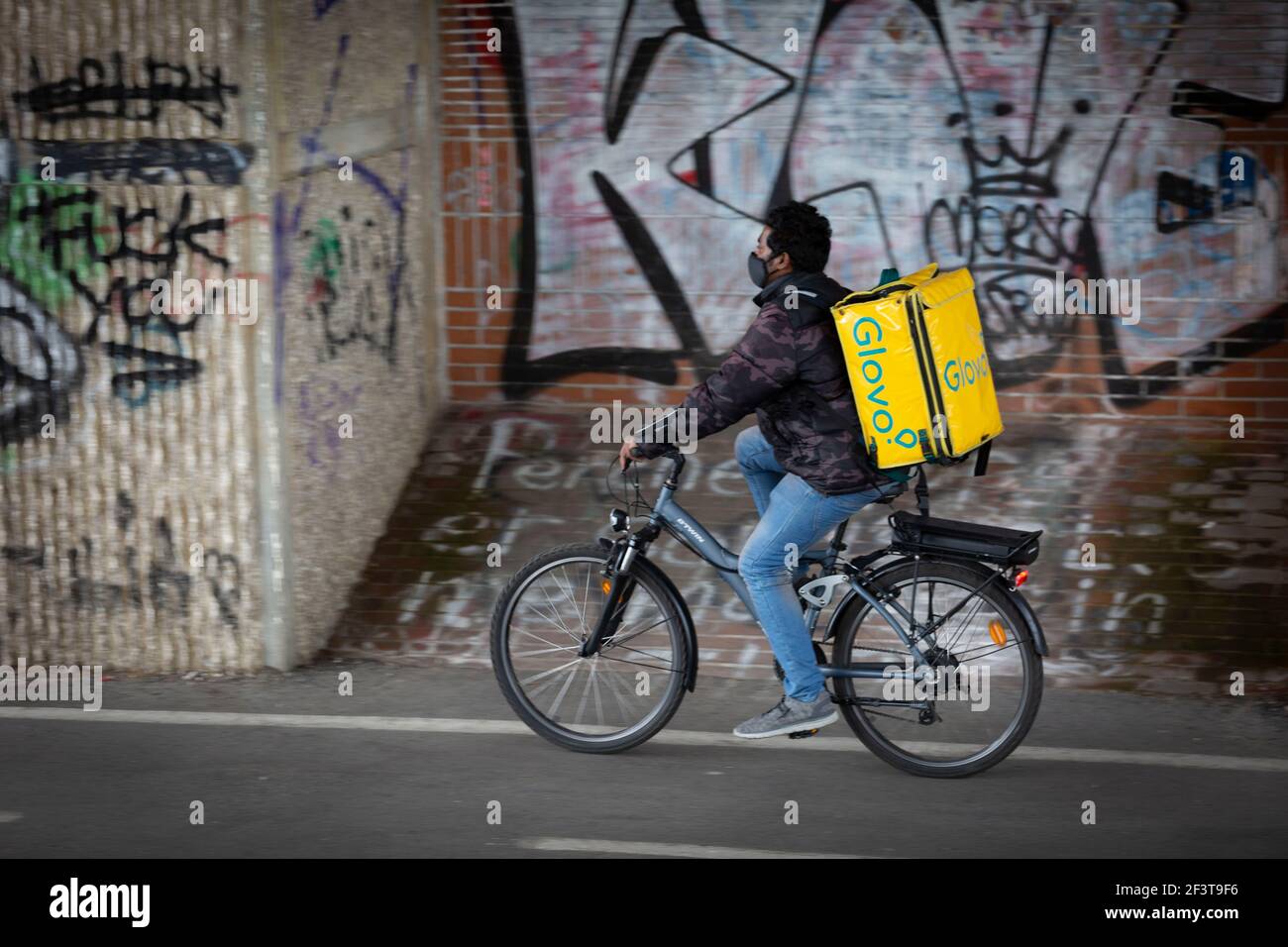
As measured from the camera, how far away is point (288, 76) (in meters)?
6.78

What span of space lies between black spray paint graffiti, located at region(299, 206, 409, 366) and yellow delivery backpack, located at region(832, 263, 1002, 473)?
3027 millimetres

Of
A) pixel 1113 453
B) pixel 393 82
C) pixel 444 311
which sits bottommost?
pixel 1113 453

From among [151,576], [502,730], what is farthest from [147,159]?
[502,730]

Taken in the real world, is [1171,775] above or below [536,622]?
below

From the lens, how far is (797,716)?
17.8 feet

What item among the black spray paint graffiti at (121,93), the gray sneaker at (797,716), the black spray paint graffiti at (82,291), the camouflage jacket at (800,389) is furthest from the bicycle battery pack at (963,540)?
the black spray paint graffiti at (121,93)

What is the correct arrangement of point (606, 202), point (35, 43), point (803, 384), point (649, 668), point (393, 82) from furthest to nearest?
point (606, 202)
point (393, 82)
point (35, 43)
point (649, 668)
point (803, 384)

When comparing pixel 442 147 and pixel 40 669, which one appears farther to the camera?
pixel 442 147

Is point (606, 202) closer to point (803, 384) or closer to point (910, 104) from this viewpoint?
point (910, 104)

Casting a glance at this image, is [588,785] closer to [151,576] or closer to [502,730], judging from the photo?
[502,730]

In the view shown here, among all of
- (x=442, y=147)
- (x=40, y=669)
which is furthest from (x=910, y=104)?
(x=40, y=669)

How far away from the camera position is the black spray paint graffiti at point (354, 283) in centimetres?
725

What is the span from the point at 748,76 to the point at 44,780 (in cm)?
526

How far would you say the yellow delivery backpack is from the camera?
493cm
